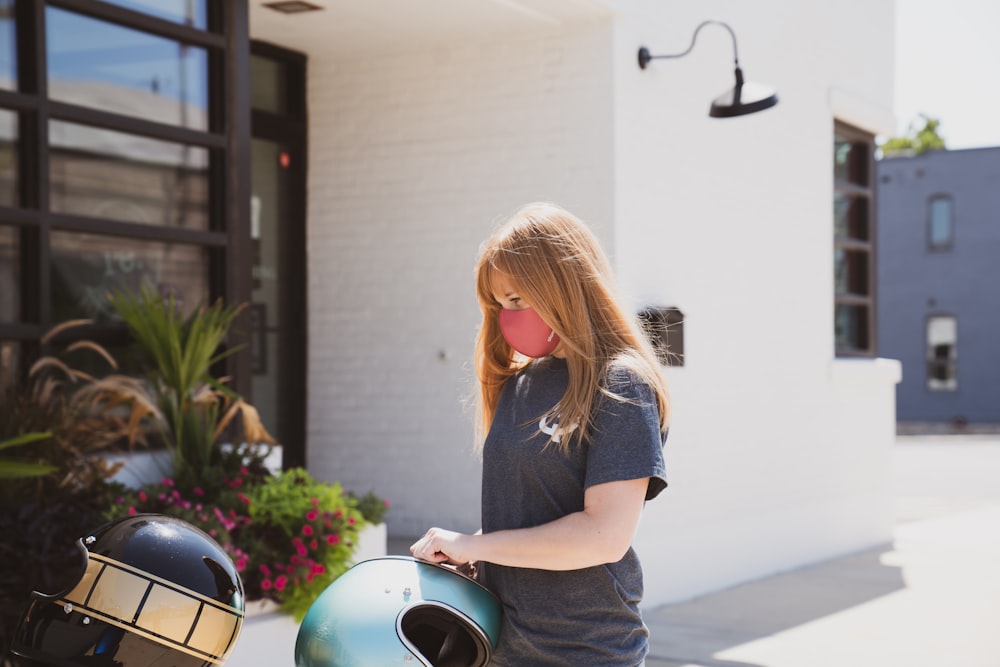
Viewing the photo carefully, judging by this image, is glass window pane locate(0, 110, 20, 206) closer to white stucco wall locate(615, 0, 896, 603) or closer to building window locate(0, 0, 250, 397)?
building window locate(0, 0, 250, 397)

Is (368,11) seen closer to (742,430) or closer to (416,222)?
(416,222)

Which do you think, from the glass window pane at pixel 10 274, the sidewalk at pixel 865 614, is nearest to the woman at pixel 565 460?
the glass window pane at pixel 10 274

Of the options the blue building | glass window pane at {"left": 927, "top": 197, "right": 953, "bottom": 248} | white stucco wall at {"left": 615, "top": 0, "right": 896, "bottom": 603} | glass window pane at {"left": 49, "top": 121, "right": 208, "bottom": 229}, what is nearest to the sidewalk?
white stucco wall at {"left": 615, "top": 0, "right": 896, "bottom": 603}

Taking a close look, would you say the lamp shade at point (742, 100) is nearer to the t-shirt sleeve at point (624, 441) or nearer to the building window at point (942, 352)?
the t-shirt sleeve at point (624, 441)

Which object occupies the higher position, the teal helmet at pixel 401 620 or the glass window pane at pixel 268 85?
the glass window pane at pixel 268 85

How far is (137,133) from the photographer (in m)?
5.30

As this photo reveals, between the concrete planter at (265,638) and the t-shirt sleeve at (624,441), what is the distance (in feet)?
9.16

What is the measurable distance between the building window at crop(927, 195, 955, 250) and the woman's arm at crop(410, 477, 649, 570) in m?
31.7

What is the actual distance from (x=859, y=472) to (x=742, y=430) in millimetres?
2093

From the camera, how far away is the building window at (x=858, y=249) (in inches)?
390

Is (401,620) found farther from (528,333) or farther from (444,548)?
(528,333)

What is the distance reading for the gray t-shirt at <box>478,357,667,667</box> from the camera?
2.20 meters

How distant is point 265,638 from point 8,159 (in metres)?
2.06

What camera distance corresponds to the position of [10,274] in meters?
4.75
